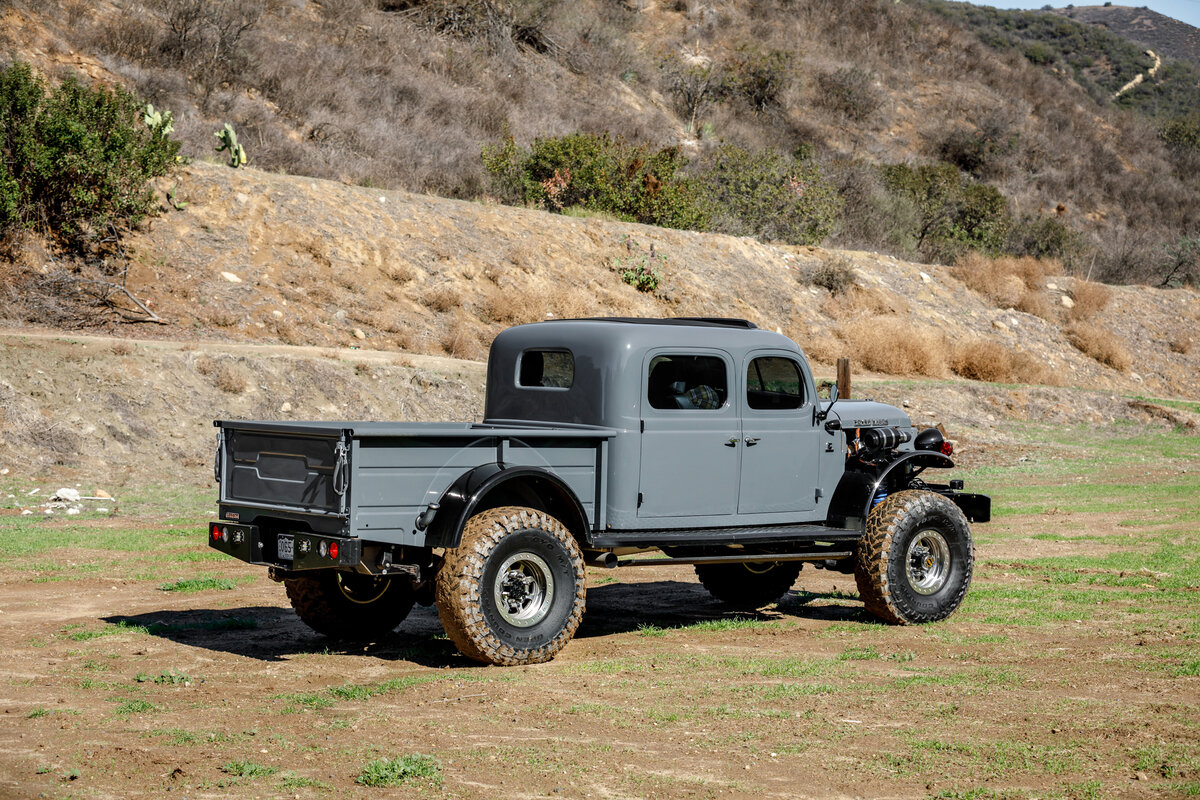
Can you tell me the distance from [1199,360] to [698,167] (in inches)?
718

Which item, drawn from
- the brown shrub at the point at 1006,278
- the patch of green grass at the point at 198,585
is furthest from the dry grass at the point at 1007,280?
the patch of green grass at the point at 198,585

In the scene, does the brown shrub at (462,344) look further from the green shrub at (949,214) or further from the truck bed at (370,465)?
the green shrub at (949,214)

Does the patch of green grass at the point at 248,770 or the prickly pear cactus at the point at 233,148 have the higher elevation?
the prickly pear cactus at the point at 233,148

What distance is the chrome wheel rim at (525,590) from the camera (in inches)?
323

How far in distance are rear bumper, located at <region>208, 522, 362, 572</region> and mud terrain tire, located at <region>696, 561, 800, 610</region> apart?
4231 millimetres

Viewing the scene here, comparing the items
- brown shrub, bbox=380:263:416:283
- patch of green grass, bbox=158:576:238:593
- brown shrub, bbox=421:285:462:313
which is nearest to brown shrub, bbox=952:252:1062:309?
brown shrub, bbox=421:285:462:313

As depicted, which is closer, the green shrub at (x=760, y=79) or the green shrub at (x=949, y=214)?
the green shrub at (x=949, y=214)

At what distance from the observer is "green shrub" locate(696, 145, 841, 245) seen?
39.6m

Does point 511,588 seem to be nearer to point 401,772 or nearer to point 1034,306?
point 401,772

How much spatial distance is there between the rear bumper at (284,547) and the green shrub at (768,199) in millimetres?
32145

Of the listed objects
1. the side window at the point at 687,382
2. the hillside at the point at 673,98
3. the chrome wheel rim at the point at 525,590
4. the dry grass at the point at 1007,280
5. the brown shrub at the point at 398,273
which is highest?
the hillside at the point at 673,98

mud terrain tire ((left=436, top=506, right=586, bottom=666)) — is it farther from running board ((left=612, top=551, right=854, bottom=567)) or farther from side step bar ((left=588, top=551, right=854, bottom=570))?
running board ((left=612, top=551, right=854, bottom=567))

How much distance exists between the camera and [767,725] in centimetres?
673

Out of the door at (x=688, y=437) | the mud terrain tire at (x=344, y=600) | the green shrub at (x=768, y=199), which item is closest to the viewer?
the door at (x=688, y=437)
